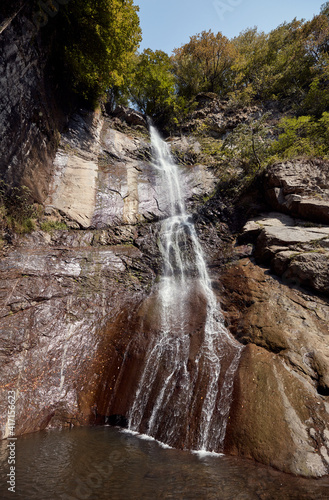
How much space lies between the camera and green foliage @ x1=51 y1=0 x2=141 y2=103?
9508mm

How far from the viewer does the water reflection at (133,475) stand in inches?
99.6

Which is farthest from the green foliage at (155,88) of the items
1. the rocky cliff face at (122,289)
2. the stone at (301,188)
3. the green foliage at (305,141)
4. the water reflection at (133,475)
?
the water reflection at (133,475)

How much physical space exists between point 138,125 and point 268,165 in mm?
12828

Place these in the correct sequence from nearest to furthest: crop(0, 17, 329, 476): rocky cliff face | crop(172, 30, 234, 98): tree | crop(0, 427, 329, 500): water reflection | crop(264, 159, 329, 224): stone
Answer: crop(0, 427, 329, 500): water reflection < crop(0, 17, 329, 476): rocky cliff face < crop(264, 159, 329, 224): stone < crop(172, 30, 234, 98): tree

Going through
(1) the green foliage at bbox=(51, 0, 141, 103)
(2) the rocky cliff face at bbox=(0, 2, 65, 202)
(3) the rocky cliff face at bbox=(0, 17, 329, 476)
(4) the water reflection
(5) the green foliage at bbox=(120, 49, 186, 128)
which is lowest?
(4) the water reflection

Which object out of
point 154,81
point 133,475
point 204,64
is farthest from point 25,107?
point 204,64

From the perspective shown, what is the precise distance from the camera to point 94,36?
33.3 feet

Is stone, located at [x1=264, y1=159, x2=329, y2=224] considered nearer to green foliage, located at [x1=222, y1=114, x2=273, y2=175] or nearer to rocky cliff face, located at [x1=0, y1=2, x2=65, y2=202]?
green foliage, located at [x1=222, y1=114, x2=273, y2=175]

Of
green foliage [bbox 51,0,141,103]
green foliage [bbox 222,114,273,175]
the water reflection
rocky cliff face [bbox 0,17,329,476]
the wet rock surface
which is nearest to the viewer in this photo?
the water reflection

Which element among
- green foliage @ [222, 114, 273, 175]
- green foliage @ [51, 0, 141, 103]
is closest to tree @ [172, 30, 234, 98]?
green foliage @ [51, 0, 141, 103]

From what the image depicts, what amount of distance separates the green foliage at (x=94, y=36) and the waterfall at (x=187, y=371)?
11398 mm

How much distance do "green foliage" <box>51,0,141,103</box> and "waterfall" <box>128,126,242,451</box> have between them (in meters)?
11.4

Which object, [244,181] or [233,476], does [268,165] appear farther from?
[233,476]

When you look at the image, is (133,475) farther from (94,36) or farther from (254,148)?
(94,36)
